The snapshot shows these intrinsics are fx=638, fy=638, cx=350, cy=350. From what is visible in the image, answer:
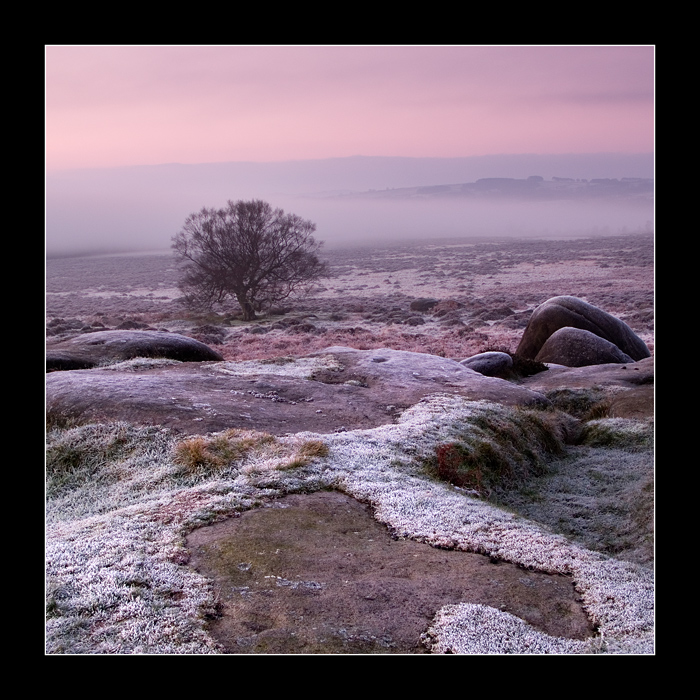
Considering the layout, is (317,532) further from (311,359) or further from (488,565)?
(311,359)

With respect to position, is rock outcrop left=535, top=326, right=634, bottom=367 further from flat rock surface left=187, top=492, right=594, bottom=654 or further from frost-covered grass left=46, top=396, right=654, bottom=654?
flat rock surface left=187, top=492, right=594, bottom=654

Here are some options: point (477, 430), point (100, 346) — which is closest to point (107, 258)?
point (100, 346)

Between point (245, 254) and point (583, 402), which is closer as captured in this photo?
point (583, 402)

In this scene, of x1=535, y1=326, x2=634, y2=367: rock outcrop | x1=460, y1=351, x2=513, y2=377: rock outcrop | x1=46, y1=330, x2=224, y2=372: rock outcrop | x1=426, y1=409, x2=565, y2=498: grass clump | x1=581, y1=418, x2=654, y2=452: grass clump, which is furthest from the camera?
x1=535, y1=326, x2=634, y2=367: rock outcrop

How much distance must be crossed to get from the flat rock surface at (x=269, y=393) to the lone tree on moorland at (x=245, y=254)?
24.9m

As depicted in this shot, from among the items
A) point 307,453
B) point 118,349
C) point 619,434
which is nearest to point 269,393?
point 307,453

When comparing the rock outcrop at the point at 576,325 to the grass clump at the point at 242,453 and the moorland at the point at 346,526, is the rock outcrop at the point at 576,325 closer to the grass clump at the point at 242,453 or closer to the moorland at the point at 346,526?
the moorland at the point at 346,526

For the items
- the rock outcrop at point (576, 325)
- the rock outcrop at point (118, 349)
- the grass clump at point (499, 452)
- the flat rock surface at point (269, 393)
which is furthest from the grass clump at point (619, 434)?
the rock outcrop at point (118, 349)

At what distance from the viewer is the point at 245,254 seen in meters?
43.2

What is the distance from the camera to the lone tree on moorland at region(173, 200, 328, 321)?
140 ft

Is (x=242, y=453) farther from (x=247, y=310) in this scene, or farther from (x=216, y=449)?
(x=247, y=310)

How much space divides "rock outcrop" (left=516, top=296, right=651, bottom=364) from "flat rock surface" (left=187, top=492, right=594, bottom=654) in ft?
65.8

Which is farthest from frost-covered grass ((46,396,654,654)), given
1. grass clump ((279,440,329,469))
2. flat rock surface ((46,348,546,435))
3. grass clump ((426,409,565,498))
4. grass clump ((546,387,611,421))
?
grass clump ((546,387,611,421))

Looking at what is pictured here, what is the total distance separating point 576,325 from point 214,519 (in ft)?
70.6
